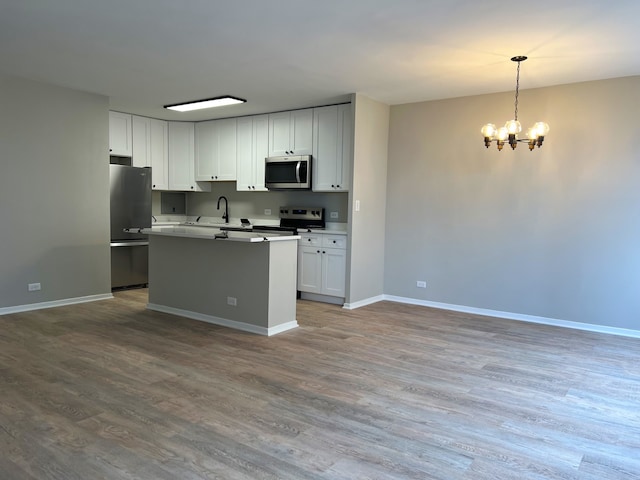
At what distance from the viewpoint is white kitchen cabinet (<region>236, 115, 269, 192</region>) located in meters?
6.69

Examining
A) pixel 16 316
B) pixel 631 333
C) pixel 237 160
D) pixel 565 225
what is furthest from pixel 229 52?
pixel 631 333

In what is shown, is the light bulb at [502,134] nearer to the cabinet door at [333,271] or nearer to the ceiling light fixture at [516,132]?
the ceiling light fixture at [516,132]

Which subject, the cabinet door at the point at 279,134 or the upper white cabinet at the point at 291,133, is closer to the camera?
the upper white cabinet at the point at 291,133

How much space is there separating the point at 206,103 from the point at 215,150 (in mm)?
1344

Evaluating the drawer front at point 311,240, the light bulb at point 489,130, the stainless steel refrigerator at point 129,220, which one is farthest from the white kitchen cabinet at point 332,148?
the stainless steel refrigerator at point 129,220

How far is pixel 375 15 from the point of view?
124 inches

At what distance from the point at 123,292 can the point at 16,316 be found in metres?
1.58

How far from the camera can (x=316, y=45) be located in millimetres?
3785

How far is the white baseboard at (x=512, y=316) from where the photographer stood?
183 inches

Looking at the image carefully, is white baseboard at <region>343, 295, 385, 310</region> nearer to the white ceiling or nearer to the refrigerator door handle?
the white ceiling

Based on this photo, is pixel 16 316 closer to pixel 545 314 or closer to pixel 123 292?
pixel 123 292

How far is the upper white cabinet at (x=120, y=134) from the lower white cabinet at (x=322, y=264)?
2.97m

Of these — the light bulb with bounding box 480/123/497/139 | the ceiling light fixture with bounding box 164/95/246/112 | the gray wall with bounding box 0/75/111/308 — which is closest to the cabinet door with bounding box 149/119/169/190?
the ceiling light fixture with bounding box 164/95/246/112

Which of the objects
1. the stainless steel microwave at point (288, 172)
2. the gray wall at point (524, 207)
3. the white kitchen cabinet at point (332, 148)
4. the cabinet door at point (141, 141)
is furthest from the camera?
the cabinet door at point (141, 141)
